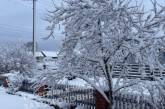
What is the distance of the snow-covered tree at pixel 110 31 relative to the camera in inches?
282

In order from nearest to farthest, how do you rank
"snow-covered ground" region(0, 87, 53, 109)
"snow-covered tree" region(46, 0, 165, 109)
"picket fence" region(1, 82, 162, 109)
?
1. "snow-covered tree" region(46, 0, 165, 109)
2. "picket fence" region(1, 82, 162, 109)
3. "snow-covered ground" region(0, 87, 53, 109)

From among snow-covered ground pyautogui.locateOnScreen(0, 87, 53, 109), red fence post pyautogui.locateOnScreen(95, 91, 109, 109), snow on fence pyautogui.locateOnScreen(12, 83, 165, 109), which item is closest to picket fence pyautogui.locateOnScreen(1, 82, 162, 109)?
snow on fence pyautogui.locateOnScreen(12, 83, 165, 109)

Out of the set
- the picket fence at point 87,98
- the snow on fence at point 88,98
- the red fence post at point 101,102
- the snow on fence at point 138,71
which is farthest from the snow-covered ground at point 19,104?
the snow on fence at point 138,71

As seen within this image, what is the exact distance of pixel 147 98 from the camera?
8578 millimetres

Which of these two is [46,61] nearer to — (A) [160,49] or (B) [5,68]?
(A) [160,49]

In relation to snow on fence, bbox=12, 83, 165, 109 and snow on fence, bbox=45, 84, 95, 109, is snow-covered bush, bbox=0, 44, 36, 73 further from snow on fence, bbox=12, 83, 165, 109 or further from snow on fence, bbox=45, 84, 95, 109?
snow on fence, bbox=12, 83, 165, 109

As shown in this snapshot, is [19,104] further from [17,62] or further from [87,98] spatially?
[17,62]

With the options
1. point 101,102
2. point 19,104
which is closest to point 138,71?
point 101,102

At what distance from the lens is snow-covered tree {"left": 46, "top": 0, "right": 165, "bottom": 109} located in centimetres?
716

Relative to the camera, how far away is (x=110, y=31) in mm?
7441

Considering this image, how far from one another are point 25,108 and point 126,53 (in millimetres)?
5631

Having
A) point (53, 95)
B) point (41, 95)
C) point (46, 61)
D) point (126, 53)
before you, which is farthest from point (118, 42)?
point (41, 95)

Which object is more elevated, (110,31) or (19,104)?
(110,31)

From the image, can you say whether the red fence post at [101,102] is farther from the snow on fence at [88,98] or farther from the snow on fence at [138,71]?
the snow on fence at [138,71]
